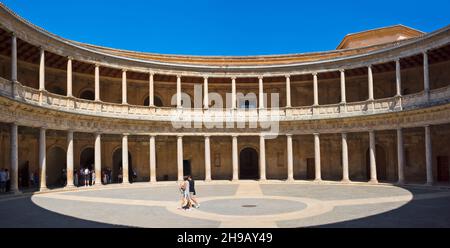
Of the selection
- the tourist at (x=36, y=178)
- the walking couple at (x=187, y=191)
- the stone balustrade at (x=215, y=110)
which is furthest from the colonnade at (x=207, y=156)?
the walking couple at (x=187, y=191)

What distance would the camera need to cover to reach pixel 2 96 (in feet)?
63.5

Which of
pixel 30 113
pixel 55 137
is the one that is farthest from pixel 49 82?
pixel 30 113

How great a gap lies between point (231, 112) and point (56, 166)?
568 inches

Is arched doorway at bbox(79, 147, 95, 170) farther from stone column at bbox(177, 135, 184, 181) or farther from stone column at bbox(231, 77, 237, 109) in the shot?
stone column at bbox(231, 77, 237, 109)

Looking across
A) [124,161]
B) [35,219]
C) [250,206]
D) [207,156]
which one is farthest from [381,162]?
[35,219]

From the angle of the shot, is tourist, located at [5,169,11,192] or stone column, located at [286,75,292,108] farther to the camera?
stone column, located at [286,75,292,108]

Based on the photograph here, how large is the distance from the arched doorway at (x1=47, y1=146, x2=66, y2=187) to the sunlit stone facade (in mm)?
90

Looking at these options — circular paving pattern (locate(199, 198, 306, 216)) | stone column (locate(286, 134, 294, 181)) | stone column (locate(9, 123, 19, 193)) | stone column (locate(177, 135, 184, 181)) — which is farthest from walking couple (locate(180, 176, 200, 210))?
stone column (locate(286, 134, 294, 181))

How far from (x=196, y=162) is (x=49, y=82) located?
14086 mm

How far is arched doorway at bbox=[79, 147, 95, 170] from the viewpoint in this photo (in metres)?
32.1

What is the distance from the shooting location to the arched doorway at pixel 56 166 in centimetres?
2994

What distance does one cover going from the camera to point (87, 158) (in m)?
32.5

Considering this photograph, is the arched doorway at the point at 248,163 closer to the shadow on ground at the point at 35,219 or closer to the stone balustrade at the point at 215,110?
the stone balustrade at the point at 215,110
